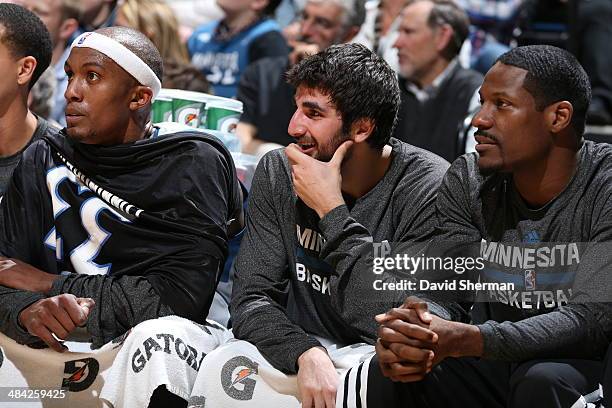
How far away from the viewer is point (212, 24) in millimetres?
7188

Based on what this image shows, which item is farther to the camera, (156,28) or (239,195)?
(156,28)

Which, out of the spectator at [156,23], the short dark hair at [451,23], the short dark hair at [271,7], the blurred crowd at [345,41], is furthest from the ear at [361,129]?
the short dark hair at [271,7]

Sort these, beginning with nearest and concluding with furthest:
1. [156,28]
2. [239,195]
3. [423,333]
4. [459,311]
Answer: [423,333] < [459,311] < [239,195] < [156,28]

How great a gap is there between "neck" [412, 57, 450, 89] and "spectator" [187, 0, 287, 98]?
40.8 inches

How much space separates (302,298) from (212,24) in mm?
3952

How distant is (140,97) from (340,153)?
0.76 metres

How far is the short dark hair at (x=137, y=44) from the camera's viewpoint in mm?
3723

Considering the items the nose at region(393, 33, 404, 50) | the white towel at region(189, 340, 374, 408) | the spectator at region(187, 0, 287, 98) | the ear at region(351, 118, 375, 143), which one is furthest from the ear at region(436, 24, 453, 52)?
the white towel at region(189, 340, 374, 408)

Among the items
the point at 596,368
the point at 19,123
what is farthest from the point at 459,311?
the point at 19,123

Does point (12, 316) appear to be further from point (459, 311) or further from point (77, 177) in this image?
point (459, 311)

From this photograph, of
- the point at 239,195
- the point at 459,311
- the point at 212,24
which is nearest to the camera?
the point at 459,311

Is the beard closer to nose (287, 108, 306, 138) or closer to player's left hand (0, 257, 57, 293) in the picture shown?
nose (287, 108, 306, 138)

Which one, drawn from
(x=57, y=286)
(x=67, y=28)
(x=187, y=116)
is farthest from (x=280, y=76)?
(x=57, y=286)

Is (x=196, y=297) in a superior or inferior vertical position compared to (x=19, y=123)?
inferior
